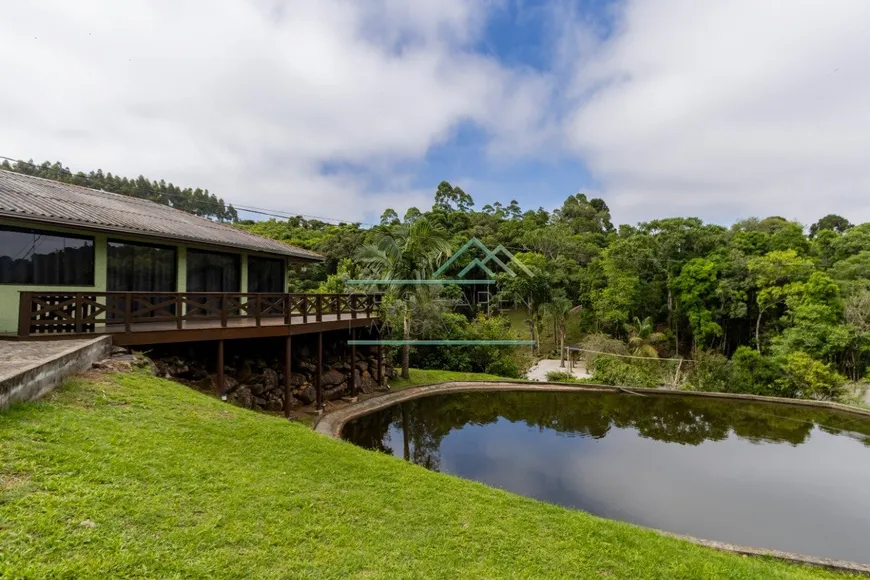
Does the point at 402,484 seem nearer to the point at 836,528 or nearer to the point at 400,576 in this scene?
the point at 400,576

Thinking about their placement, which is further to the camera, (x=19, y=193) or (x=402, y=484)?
(x=19, y=193)

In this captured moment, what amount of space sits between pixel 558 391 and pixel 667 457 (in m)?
5.23

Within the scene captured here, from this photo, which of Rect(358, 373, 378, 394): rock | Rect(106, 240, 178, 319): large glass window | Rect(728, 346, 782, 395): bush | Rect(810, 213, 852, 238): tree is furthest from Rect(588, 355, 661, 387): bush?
Rect(810, 213, 852, 238): tree

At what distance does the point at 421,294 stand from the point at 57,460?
9.48m

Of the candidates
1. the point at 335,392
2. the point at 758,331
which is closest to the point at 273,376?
the point at 335,392

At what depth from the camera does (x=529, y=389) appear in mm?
13469

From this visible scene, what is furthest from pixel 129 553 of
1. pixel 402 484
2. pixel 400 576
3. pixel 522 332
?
pixel 522 332

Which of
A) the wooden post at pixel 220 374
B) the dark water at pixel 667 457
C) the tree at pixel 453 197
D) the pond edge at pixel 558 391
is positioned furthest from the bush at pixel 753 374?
the tree at pixel 453 197

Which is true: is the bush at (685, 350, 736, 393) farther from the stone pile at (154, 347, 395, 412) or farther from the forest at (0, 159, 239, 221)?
the forest at (0, 159, 239, 221)

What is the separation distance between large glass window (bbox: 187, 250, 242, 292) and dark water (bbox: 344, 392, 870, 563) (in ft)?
16.7

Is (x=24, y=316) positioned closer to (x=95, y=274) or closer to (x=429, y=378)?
(x=95, y=274)

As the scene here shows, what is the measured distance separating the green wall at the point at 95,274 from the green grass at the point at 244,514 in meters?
3.59

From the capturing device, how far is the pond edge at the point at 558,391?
187 inches

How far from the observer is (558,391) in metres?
13.6
